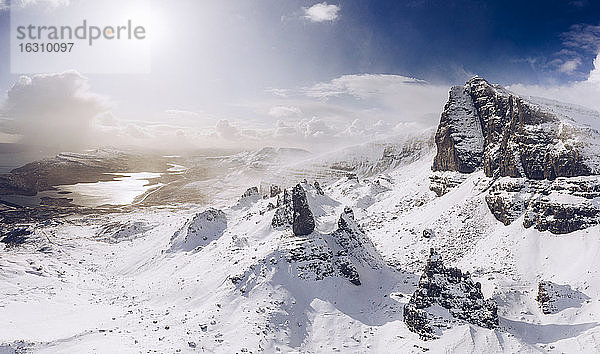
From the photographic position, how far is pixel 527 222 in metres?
Result: 53.6

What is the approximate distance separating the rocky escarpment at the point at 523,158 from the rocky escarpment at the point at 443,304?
27515mm

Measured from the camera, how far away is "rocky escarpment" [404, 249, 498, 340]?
33.2 metres

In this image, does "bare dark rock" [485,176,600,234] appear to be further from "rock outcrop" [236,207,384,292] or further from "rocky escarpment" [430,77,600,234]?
"rock outcrop" [236,207,384,292]

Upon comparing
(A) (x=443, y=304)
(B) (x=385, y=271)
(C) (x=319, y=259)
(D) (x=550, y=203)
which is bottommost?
(B) (x=385, y=271)

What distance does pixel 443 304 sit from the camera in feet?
114

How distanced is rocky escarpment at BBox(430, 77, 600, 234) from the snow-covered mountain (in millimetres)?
282

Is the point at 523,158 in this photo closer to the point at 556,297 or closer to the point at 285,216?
the point at 556,297

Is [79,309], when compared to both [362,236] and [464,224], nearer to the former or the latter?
[362,236]

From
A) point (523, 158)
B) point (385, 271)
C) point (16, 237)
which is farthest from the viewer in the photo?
point (16, 237)

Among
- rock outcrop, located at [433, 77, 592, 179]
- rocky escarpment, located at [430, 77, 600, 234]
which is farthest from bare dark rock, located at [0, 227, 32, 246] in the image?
rock outcrop, located at [433, 77, 592, 179]

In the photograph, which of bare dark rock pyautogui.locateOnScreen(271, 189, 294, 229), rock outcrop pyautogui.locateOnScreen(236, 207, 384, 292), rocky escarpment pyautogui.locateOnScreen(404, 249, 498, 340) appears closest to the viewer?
rocky escarpment pyautogui.locateOnScreen(404, 249, 498, 340)

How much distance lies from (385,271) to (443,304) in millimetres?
14890

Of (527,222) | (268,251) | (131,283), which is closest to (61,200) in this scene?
(131,283)

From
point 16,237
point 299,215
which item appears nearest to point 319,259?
point 299,215
